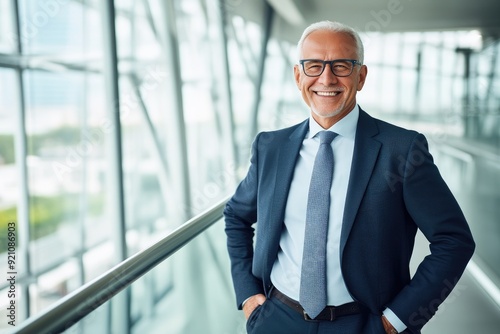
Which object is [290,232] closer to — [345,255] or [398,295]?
[345,255]

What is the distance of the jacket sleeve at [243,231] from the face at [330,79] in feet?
1.05

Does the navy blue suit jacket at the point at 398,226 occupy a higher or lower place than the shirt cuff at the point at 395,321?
higher

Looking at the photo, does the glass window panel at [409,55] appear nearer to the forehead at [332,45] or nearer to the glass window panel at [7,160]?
the glass window panel at [7,160]

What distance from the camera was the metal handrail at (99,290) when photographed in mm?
1201

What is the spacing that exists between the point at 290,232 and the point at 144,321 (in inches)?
46.9

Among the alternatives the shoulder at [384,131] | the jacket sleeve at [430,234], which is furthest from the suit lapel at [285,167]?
the jacket sleeve at [430,234]

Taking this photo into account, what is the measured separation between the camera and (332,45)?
1.60m

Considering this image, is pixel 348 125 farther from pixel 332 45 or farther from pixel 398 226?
pixel 398 226

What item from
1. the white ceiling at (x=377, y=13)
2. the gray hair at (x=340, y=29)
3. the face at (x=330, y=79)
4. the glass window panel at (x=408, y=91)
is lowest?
the face at (x=330, y=79)

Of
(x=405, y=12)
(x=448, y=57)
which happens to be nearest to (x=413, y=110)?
(x=448, y=57)

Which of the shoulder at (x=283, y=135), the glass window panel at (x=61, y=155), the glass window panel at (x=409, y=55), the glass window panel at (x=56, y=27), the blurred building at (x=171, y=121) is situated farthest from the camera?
the glass window panel at (x=409, y=55)

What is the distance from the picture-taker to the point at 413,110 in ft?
36.4

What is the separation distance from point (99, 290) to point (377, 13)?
39.8 ft

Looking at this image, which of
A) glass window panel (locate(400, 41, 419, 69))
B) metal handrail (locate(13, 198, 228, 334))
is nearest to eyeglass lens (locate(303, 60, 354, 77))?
metal handrail (locate(13, 198, 228, 334))
